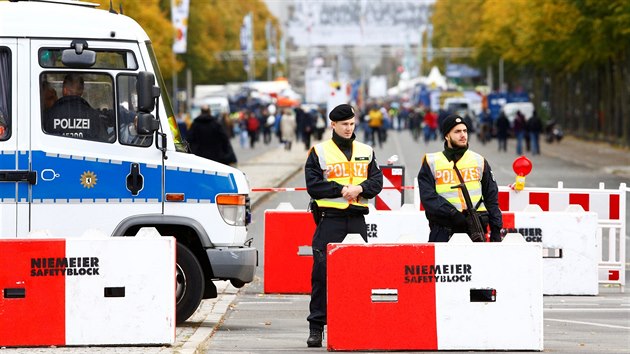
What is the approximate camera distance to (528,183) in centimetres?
A: 3678

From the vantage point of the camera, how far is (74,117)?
12.4 meters

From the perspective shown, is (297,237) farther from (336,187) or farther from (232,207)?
(336,187)

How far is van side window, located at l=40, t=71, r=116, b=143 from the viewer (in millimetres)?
12414

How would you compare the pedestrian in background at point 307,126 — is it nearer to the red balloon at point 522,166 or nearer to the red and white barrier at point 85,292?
the red balloon at point 522,166

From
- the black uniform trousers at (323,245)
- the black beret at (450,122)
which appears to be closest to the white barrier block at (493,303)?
the black uniform trousers at (323,245)

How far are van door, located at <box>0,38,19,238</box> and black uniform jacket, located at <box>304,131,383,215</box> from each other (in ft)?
7.84

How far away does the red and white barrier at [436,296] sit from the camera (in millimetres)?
10953

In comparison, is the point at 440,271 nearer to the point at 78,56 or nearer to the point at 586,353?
the point at 586,353

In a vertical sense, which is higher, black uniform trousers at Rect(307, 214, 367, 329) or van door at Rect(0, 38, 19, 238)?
van door at Rect(0, 38, 19, 238)

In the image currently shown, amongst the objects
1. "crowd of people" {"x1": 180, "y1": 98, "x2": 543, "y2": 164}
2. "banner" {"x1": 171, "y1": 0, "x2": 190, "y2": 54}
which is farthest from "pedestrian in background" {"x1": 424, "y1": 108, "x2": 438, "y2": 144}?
"banner" {"x1": 171, "y1": 0, "x2": 190, "y2": 54}

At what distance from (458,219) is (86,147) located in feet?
9.50

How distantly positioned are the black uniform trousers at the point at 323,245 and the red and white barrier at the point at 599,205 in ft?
17.5

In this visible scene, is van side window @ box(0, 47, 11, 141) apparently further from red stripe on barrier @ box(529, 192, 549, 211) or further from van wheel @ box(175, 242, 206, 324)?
red stripe on barrier @ box(529, 192, 549, 211)

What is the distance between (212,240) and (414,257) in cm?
218
